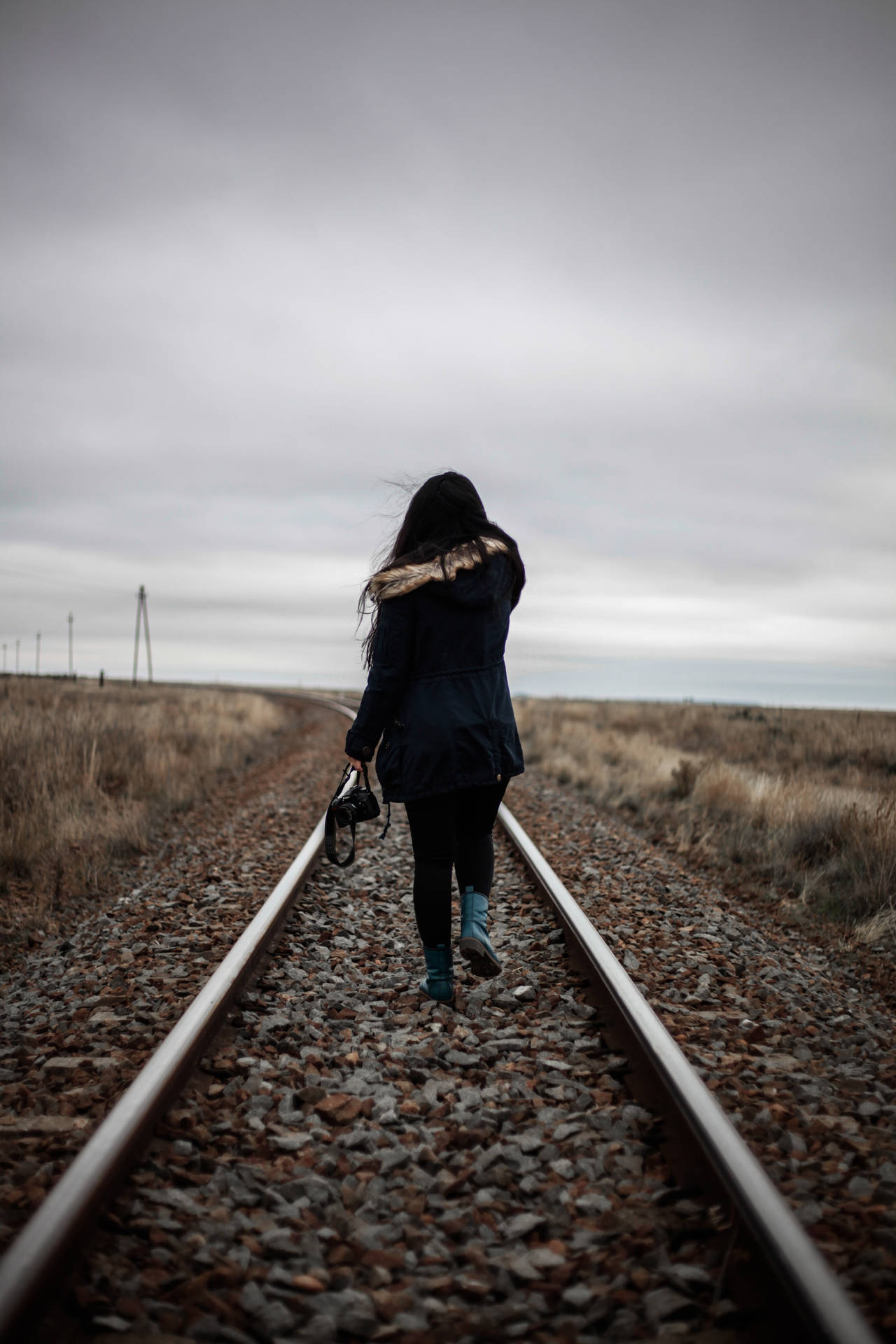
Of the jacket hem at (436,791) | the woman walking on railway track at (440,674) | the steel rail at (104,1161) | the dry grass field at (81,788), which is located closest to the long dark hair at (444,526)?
the woman walking on railway track at (440,674)

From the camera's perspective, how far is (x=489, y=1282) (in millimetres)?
1895

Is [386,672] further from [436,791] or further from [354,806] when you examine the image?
[354,806]

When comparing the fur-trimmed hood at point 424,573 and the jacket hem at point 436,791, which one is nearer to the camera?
the fur-trimmed hood at point 424,573

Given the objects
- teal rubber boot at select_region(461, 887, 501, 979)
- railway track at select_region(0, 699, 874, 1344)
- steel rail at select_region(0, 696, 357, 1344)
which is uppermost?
teal rubber boot at select_region(461, 887, 501, 979)

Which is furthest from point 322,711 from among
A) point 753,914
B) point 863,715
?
point 753,914

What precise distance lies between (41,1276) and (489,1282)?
107 centimetres

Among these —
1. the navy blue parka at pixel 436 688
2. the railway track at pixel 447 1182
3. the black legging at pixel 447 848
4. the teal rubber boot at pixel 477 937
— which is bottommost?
the railway track at pixel 447 1182

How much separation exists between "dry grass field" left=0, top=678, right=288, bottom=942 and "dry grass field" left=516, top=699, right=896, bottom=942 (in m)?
5.18

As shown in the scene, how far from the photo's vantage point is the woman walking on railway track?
10.0ft

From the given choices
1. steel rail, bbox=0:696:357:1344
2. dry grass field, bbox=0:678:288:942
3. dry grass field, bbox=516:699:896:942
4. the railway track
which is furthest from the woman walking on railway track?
dry grass field, bbox=516:699:896:942

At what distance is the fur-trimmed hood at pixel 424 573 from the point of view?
297 cm

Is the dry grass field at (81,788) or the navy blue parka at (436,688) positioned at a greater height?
the navy blue parka at (436,688)

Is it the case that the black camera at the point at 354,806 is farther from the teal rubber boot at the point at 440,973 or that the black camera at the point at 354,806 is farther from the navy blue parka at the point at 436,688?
the teal rubber boot at the point at 440,973

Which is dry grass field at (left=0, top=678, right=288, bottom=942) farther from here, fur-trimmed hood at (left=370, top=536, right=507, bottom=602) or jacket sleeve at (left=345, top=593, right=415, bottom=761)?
fur-trimmed hood at (left=370, top=536, right=507, bottom=602)
